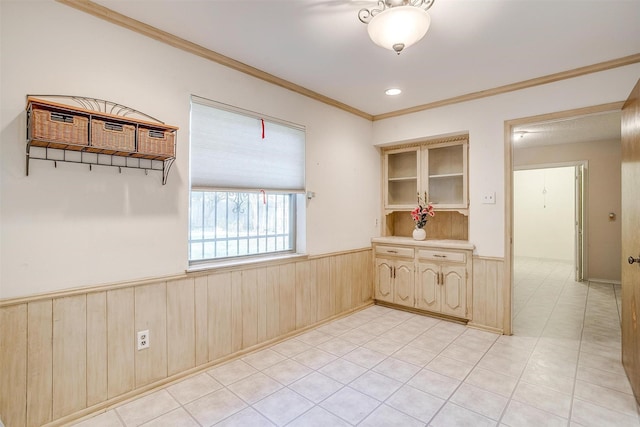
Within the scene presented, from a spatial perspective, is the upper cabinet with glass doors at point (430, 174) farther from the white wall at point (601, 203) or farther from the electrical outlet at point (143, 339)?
the white wall at point (601, 203)

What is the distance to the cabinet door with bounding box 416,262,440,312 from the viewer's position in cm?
364

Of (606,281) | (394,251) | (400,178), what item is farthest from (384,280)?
(606,281)

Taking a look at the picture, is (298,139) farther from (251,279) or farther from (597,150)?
(597,150)

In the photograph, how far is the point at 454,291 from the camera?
352 cm

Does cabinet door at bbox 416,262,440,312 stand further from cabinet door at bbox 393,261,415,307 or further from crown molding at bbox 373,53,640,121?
crown molding at bbox 373,53,640,121

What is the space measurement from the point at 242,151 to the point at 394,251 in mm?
2298

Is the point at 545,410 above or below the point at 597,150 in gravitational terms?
below

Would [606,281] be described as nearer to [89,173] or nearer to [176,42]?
[176,42]

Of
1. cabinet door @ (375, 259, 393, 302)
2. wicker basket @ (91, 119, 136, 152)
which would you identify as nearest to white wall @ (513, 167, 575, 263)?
cabinet door @ (375, 259, 393, 302)

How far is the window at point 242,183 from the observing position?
8.31 ft

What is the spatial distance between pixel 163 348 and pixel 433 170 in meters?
3.49

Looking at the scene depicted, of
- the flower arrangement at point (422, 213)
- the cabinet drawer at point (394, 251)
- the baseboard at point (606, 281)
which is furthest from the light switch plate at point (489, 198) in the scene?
the baseboard at point (606, 281)

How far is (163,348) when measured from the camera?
7.37 feet

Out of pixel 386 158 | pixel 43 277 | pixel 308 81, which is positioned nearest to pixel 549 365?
pixel 386 158
